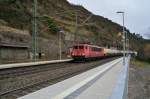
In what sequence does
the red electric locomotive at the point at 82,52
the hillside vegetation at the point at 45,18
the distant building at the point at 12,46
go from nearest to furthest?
the distant building at the point at 12,46
the red electric locomotive at the point at 82,52
the hillside vegetation at the point at 45,18

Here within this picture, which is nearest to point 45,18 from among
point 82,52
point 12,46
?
point 12,46

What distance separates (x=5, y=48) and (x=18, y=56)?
16.2 feet

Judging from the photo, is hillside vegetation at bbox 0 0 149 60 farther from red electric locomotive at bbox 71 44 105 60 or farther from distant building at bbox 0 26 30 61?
red electric locomotive at bbox 71 44 105 60

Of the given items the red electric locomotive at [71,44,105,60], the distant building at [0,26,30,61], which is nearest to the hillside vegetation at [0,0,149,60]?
the distant building at [0,26,30,61]

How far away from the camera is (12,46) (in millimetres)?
61094

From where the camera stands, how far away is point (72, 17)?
134 meters

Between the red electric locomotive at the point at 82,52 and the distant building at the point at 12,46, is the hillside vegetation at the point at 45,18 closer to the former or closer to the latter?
the distant building at the point at 12,46

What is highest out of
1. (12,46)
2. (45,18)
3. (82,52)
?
(45,18)

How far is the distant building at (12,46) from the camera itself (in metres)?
59.8

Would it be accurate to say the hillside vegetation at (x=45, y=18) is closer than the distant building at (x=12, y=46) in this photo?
No

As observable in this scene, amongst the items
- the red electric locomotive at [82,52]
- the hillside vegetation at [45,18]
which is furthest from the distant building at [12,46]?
the red electric locomotive at [82,52]

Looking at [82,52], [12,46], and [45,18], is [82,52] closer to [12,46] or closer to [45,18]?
[12,46]

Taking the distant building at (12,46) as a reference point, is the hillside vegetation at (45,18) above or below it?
above

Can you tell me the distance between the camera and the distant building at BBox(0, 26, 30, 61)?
59844mm
